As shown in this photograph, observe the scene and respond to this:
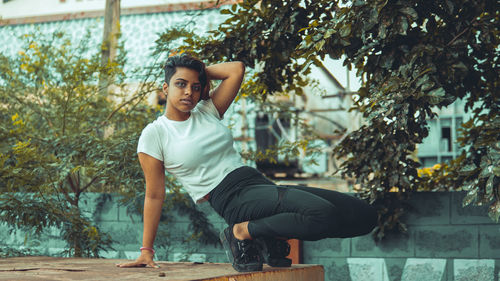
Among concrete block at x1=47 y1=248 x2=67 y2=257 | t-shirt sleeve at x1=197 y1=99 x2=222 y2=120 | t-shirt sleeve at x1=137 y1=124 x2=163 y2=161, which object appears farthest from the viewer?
concrete block at x1=47 y1=248 x2=67 y2=257

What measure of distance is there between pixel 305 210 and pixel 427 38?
3.70ft

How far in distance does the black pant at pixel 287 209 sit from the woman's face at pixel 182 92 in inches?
13.8

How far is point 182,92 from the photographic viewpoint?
259 cm

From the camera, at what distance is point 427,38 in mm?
2893

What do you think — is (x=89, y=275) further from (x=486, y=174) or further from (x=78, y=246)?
(x=78, y=246)

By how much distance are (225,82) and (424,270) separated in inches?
74.1

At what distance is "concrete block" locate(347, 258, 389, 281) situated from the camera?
3877 millimetres

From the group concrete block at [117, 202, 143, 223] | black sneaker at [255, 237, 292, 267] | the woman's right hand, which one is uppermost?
concrete block at [117, 202, 143, 223]

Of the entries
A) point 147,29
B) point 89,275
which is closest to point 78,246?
point 89,275

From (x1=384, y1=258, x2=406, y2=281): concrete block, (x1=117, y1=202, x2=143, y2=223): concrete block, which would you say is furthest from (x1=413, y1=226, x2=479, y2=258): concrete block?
(x1=117, y1=202, x2=143, y2=223): concrete block

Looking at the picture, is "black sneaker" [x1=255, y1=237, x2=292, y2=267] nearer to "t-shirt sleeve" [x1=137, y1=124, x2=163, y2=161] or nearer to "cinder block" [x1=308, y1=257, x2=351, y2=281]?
"t-shirt sleeve" [x1=137, y1=124, x2=163, y2=161]

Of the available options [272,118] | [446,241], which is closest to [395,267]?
[446,241]

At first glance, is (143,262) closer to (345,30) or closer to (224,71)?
(224,71)

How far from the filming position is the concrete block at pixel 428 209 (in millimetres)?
3782
